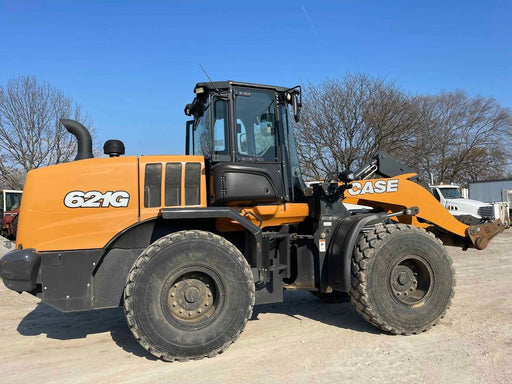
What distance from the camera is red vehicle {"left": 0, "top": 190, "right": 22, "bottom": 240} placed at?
18.8 m

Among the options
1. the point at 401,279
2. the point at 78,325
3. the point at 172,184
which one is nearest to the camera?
the point at 172,184

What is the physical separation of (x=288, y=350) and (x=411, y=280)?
174 centimetres

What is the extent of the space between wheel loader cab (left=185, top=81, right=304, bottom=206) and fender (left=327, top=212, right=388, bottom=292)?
676 millimetres

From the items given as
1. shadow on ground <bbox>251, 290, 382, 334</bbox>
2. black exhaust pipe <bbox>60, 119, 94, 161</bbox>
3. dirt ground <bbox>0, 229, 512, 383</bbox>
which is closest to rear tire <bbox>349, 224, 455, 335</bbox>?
dirt ground <bbox>0, 229, 512, 383</bbox>

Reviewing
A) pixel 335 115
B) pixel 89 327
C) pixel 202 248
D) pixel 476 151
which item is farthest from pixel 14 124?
pixel 476 151

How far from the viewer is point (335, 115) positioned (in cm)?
2106

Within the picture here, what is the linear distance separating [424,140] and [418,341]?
2019 cm

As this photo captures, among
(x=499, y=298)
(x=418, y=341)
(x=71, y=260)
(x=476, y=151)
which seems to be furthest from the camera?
(x=476, y=151)

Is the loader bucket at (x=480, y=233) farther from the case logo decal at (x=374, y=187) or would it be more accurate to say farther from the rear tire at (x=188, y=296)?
the rear tire at (x=188, y=296)

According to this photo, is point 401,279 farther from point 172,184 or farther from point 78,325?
point 78,325

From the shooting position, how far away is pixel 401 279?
16.2 ft

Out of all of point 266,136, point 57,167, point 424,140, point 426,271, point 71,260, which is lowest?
point 426,271

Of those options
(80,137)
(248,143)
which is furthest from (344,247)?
(80,137)

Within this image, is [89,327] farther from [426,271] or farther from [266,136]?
[426,271]
